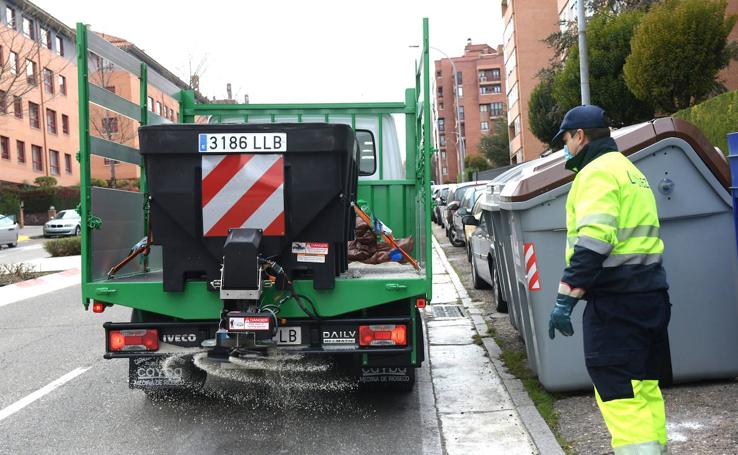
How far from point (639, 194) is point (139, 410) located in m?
4.08

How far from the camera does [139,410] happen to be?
6.02m

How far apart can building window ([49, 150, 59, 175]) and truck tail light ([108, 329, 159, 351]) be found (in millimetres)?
51143

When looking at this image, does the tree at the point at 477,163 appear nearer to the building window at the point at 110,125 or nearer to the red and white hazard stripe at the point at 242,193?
the building window at the point at 110,125

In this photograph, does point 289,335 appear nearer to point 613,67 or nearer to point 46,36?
point 613,67

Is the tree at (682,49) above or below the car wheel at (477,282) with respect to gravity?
above

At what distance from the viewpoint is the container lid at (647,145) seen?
536 cm

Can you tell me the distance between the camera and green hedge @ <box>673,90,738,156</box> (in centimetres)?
1270

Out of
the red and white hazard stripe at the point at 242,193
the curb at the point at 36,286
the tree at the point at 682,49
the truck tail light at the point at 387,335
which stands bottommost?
the curb at the point at 36,286

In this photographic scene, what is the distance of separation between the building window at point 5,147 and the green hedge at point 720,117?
41.5 metres

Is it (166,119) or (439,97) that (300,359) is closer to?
(166,119)

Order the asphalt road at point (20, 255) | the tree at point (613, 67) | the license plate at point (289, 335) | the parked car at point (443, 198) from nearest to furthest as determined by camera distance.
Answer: the license plate at point (289, 335) < the asphalt road at point (20, 255) < the parked car at point (443, 198) < the tree at point (613, 67)

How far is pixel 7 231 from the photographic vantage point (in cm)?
2925

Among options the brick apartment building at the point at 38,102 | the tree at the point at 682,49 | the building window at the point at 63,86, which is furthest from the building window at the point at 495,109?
the tree at the point at 682,49

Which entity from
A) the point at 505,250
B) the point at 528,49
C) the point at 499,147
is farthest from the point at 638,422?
the point at 499,147
